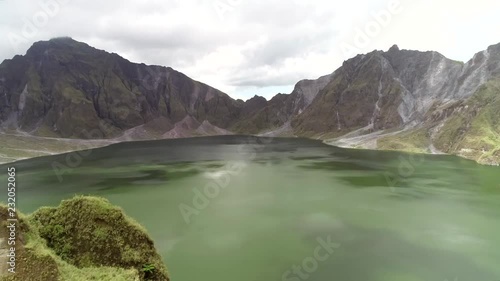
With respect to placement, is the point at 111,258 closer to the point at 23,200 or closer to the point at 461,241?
the point at 461,241

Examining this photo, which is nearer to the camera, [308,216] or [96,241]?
[96,241]

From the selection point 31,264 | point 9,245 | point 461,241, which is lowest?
point 461,241

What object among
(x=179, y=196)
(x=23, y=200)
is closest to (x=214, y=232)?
(x=179, y=196)

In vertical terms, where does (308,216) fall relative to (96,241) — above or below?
below

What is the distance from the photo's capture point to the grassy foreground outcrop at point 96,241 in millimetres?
18688

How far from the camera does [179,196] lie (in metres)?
67.7

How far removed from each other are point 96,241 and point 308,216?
38.8 meters

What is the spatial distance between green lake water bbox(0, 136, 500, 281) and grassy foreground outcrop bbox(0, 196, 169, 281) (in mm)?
12882

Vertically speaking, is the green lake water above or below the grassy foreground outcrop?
below

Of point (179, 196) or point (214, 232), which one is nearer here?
point (214, 232)

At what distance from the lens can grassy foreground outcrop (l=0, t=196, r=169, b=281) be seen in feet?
61.3

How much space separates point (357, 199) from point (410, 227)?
639 inches

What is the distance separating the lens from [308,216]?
53.2m

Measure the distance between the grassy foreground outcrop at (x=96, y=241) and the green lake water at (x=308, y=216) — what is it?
12.9 m
